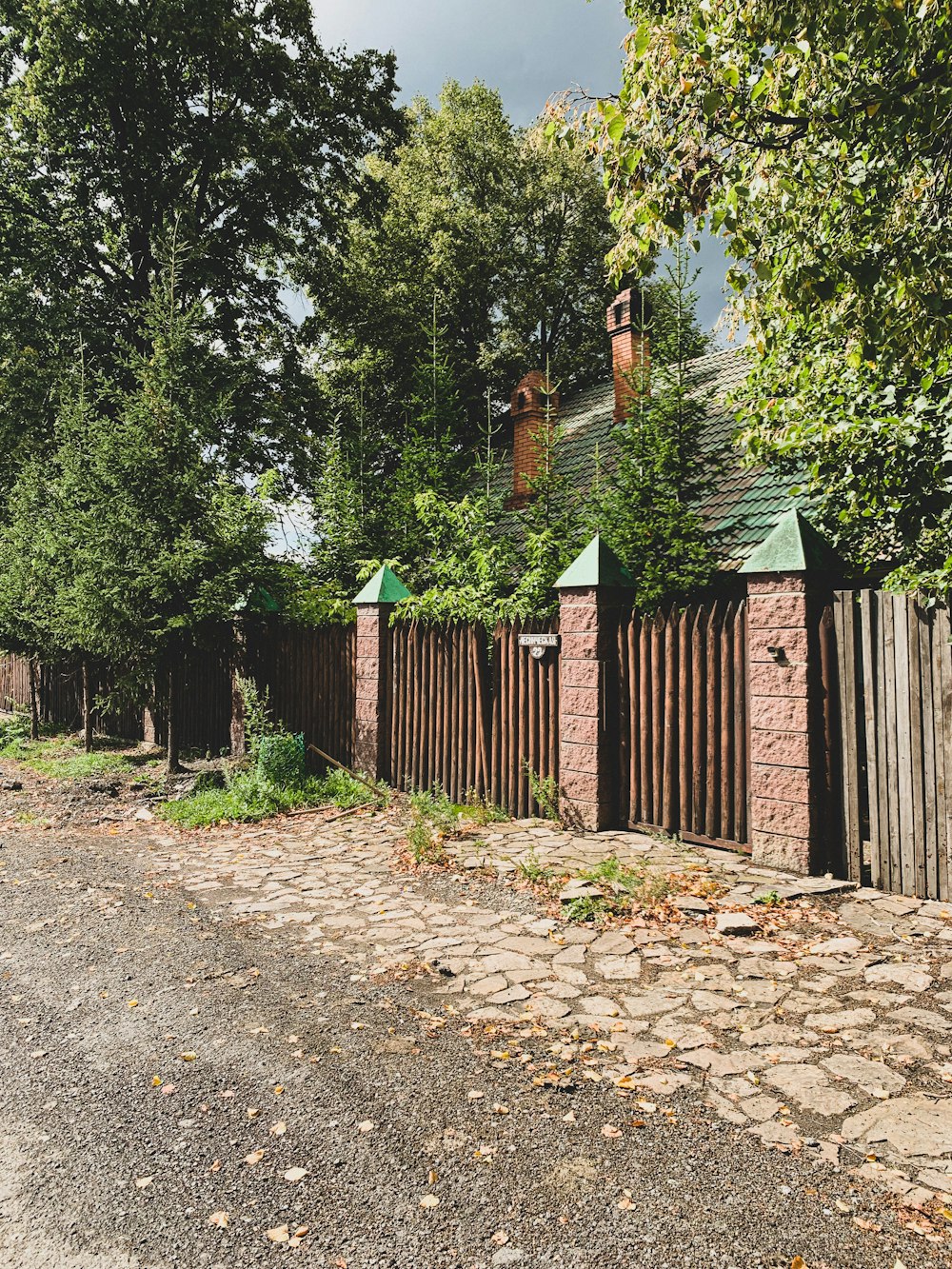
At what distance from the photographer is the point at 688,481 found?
368 inches

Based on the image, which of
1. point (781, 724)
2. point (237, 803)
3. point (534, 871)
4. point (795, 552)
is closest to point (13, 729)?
point (237, 803)

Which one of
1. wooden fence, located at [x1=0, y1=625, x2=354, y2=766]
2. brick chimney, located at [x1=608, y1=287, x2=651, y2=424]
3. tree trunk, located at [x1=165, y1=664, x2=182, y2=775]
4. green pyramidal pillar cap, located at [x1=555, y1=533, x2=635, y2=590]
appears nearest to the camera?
green pyramidal pillar cap, located at [x1=555, y1=533, x2=635, y2=590]

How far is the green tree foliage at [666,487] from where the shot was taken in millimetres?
8664

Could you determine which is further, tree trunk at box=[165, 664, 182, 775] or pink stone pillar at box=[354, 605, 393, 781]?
tree trunk at box=[165, 664, 182, 775]

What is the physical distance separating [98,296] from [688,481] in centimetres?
1490

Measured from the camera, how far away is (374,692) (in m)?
9.30

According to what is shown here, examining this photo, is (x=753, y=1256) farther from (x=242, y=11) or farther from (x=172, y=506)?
(x=242, y=11)

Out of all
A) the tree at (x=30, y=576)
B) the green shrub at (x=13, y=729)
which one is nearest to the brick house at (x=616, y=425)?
the tree at (x=30, y=576)

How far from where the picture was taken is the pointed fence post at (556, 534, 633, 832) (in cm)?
686

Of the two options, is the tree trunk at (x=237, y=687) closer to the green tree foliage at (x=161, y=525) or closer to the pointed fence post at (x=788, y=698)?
the green tree foliage at (x=161, y=525)

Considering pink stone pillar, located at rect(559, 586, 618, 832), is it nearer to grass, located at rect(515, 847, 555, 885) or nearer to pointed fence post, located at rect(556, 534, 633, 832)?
pointed fence post, located at rect(556, 534, 633, 832)

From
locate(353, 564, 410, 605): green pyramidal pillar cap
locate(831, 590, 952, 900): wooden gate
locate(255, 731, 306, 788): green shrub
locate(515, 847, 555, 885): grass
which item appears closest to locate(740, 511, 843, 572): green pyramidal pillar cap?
locate(831, 590, 952, 900): wooden gate

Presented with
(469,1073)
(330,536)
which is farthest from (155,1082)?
(330,536)

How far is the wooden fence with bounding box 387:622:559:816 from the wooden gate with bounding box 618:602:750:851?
84 centimetres
